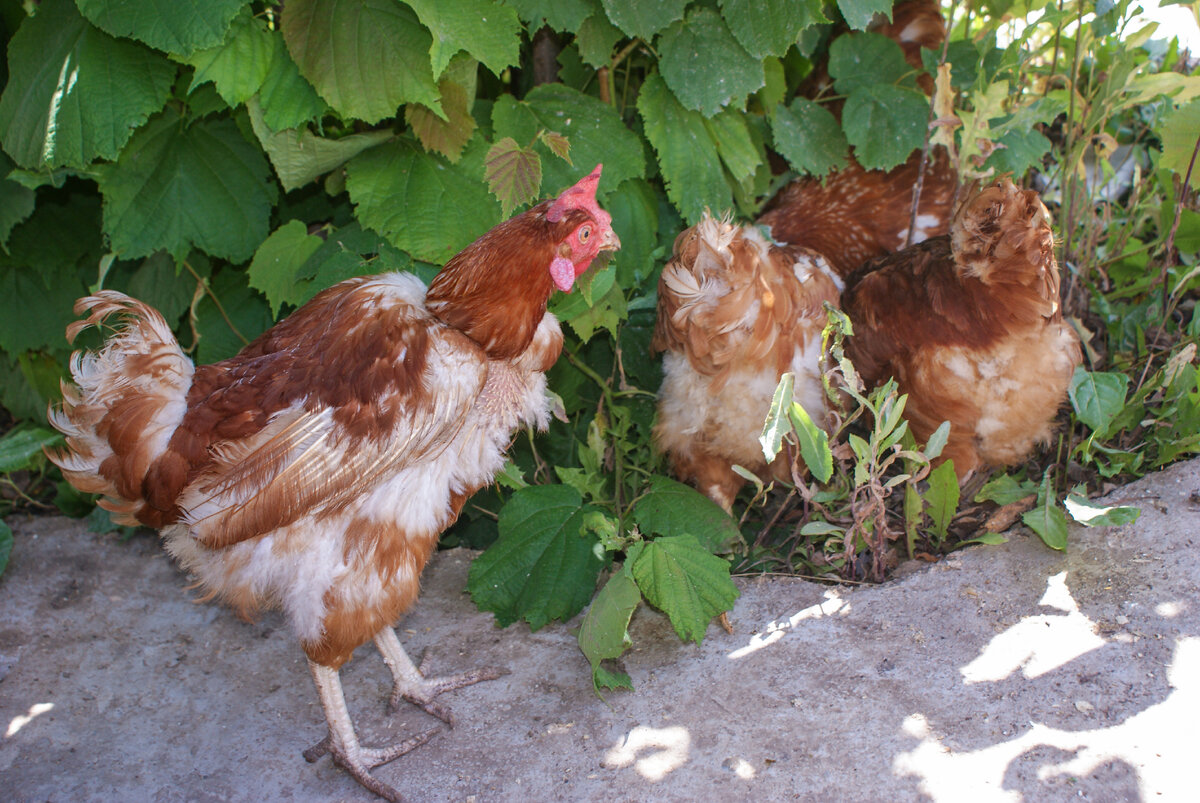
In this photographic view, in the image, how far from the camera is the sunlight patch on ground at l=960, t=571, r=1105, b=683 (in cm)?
216

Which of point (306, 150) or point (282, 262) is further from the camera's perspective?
point (282, 262)

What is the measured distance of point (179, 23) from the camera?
7.63 feet

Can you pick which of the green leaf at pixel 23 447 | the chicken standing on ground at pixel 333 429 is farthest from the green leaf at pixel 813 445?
the green leaf at pixel 23 447

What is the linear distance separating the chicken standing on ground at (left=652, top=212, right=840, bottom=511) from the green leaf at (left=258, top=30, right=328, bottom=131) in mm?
1183

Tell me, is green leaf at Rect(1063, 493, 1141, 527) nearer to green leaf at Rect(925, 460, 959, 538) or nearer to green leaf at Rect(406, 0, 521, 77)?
green leaf at Rect(925, 460, 959, 538)

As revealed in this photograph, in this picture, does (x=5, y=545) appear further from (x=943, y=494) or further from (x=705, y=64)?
(x=943, y=494)

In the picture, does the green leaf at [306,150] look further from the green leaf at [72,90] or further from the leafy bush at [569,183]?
the green leaf at [72,90]

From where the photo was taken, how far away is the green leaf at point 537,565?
2.63 metres

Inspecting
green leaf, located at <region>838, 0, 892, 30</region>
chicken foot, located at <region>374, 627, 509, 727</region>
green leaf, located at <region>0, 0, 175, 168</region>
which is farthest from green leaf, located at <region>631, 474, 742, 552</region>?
green leaf, located at <region>0, 0, 175, 168</region>

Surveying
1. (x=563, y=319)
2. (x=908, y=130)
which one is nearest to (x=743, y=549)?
(x=563, y=319)

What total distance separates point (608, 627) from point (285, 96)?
5.99 feet

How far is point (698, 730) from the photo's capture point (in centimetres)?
217

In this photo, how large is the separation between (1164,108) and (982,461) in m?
1.92

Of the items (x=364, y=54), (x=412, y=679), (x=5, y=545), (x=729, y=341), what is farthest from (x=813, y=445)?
(x=5, y=545)
